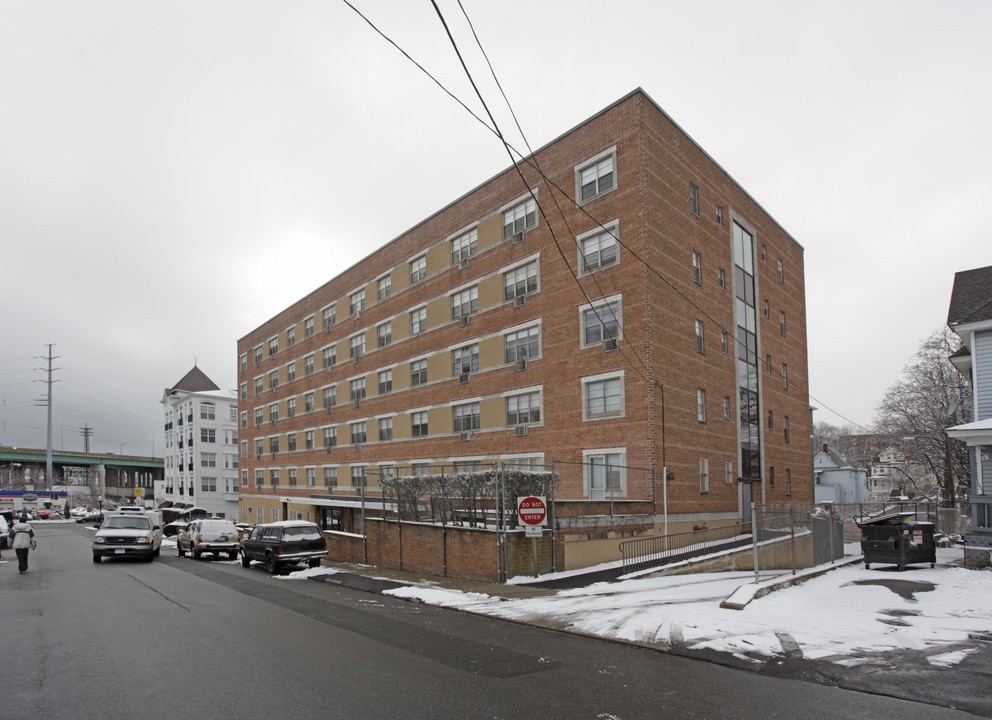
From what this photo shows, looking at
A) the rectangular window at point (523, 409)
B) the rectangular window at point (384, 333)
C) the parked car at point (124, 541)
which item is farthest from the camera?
the rectangular window at point (384, 333)

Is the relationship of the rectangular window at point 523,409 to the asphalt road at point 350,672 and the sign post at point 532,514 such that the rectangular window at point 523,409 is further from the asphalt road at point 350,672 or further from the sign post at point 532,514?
the asphalt road at point 350,672

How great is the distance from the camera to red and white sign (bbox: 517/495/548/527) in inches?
631

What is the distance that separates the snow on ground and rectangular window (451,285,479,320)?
18.5 metres

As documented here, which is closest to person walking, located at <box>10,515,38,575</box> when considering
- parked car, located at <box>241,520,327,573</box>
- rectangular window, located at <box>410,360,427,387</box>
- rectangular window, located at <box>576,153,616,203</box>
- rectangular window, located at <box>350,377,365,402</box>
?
parked car, located at <box>241,520,327,573</box>

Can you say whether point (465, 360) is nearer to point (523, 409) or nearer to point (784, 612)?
point (523, 409)

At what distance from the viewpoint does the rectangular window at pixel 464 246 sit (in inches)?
1313

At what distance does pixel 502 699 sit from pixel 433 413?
1132 inches

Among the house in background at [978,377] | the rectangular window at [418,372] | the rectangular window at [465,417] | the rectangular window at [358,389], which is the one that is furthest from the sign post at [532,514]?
the rectangular window at [358,389]

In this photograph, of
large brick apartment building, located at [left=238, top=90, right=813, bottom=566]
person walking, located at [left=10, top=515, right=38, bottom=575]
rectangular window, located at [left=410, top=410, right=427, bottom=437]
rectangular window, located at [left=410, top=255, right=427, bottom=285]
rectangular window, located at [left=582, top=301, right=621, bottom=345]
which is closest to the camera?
person walking, located at [left=10, top=515, right=38, bottom=575]

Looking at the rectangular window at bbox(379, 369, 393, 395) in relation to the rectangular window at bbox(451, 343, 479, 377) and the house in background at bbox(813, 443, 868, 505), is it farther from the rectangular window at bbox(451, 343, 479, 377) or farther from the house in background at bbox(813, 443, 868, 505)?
the house in background at bbox(813, 443, 868, 505)

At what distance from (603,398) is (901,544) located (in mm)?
11038

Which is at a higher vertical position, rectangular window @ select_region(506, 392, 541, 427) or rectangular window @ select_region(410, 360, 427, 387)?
rectangular window @ select_region(410, 360, 427, 387)

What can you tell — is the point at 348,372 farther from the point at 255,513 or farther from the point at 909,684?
the point at 909,684

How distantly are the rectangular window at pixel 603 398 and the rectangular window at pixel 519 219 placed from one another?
7821 millimetres
